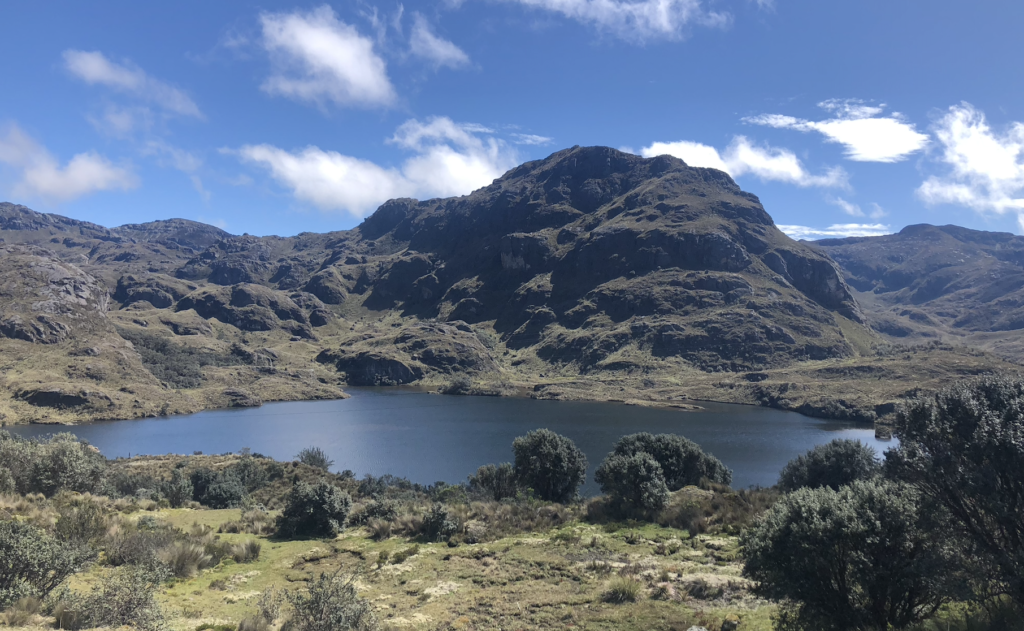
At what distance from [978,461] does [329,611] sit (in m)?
14.1

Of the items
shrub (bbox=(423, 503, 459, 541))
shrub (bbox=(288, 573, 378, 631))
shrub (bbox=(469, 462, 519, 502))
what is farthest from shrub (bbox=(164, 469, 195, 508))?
shrub (bbox=(288, 573, 378, 631))

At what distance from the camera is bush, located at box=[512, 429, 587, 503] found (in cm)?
4075

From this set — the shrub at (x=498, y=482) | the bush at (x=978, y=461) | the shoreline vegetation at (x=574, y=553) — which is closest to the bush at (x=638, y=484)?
the shoreline vegetation at (x=574, y=553)

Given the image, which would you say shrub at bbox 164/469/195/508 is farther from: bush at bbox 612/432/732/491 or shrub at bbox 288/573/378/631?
bush at bbox 612/432/732/491

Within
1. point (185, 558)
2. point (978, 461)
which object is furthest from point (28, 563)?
point (978, 461)

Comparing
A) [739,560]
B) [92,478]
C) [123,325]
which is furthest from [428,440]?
[123,325]

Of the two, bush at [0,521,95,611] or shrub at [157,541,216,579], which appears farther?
shrub at [157,541,216,579]

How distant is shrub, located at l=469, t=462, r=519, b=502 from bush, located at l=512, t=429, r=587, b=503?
0.96 metres

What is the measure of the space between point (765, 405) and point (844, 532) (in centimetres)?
15174

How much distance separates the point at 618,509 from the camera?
27.3 m

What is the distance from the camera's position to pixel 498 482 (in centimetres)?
3991

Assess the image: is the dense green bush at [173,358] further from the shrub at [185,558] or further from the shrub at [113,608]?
the shrub at [113,608]

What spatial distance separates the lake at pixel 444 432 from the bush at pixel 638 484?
89.2 ft

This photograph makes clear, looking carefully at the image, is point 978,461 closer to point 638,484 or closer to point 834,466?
point 638,484
